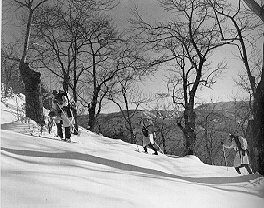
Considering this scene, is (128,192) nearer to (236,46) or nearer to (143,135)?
(143,135)

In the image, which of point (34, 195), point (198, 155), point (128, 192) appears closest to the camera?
point (34, 195)

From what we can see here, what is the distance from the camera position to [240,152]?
1.26 meters

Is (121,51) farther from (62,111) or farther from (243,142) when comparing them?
(243,142)

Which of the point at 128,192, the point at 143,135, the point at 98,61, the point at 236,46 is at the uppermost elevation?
the point at 236,46

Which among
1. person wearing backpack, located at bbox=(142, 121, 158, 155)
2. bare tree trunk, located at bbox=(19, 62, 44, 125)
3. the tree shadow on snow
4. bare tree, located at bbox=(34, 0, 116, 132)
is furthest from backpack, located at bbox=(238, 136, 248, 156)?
bare tree trunk, located at bbox=(19, 62, 44, 125)

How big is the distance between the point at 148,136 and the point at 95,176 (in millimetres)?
213

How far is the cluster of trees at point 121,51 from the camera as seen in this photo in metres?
0.94

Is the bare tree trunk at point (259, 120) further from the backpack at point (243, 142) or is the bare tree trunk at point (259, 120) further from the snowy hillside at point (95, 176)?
the snowy hillside at point (95, 176)

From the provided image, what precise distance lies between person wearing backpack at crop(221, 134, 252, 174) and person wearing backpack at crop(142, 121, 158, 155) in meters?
0.29

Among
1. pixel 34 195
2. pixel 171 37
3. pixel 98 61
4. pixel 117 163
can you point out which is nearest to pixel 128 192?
pixel 117 163

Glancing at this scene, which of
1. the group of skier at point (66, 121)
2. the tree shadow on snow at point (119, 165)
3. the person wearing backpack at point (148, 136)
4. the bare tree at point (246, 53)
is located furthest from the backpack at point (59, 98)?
the bare tree at point (246, 53)

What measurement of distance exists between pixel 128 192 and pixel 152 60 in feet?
1.27

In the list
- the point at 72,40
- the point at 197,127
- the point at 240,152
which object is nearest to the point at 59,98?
the point at 72,40

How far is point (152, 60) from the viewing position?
3.57ft
